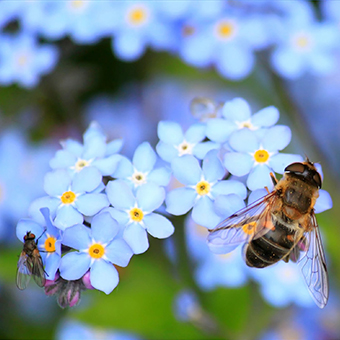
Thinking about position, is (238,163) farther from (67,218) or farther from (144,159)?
(67,218)

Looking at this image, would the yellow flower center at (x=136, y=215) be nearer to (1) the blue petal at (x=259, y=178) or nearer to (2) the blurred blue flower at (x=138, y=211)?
(2) the blurred blue flower at (x=138, y=211)

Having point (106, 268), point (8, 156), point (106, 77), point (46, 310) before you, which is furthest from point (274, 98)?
point (106, 268)

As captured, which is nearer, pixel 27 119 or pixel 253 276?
pixel 253 276

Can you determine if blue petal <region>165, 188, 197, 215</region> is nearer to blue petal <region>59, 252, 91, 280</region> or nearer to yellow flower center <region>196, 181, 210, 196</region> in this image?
yellow flower center <region>196, 181, 210, 196</region>

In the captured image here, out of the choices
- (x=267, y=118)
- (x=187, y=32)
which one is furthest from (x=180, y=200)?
(x=187, y=32)

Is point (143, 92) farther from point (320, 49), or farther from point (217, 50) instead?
point (320, 49)

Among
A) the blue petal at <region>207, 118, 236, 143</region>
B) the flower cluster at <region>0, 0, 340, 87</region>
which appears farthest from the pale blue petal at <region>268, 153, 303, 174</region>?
the flower cluster at <region>0, 0, 340, 87</region>

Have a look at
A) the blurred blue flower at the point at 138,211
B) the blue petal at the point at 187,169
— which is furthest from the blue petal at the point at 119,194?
the blue petal at the point at 187,169
